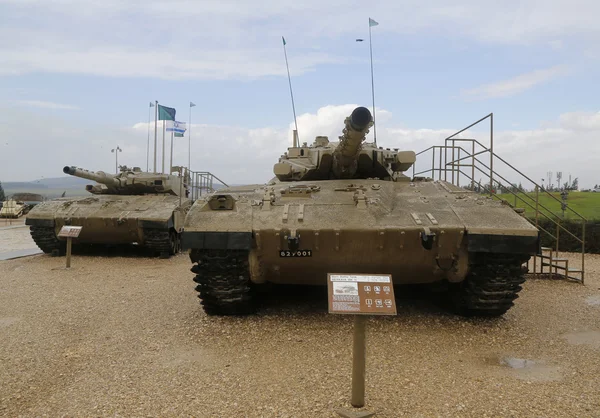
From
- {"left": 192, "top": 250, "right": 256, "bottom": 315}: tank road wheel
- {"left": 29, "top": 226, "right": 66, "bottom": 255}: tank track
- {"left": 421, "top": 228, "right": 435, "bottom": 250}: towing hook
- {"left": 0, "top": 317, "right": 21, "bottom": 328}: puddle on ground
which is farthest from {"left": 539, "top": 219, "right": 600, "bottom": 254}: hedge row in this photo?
{"left": 0, "top": 317, "right": 21, "bottom": 328}: puddle on ground

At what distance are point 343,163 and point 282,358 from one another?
147 inches

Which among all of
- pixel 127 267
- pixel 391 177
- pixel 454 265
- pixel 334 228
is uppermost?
pixel 391 177

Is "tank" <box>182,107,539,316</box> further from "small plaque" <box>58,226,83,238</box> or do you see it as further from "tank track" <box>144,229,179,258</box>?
"tank track" <box>144,229,179,258</box>

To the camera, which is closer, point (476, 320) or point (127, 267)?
point (476, 320)

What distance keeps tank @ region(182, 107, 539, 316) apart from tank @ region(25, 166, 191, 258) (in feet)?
22.1

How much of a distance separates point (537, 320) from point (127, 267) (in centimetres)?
941

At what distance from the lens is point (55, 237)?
50.2 ft

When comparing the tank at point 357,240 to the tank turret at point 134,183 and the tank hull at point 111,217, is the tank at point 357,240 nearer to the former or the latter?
the tank hull at point 111,217

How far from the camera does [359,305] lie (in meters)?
4.54

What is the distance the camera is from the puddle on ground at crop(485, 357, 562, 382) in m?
5.57

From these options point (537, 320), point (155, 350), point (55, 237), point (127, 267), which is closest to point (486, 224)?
point (537, 320)

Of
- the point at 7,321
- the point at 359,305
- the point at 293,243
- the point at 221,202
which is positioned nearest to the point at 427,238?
the point at 293,243

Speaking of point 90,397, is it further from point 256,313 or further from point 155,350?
point 256,313

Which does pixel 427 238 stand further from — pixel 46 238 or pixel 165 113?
pixel 165 113
